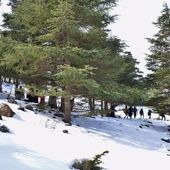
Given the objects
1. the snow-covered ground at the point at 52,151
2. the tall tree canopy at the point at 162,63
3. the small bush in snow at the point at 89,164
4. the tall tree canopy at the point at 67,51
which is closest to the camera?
the small bush in snow at the point at 89,164

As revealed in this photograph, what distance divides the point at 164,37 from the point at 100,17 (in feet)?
40.7

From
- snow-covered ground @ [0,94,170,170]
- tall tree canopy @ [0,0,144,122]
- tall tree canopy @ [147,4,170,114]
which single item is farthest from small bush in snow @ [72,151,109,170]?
tall tree canopy @ [147,4,170,114]

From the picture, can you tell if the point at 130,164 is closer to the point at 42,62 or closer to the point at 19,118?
the point at 19,118

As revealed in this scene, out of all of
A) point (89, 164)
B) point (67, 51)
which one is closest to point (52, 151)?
point (89, 164)

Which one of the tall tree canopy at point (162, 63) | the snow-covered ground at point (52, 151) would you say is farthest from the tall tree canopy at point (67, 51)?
the tall tree canopy at point (162, 63)

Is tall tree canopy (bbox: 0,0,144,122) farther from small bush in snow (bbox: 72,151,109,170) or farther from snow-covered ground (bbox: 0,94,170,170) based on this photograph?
small bush in snow (bbox: 72,151,109,170)

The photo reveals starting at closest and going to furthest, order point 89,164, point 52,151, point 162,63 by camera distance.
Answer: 1. point 89,164
2. point 52,151
3. point 162,63

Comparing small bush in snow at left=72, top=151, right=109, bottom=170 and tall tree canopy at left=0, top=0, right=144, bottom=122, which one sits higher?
tall tree canopy at left=0, top=0, right=144, bottom=122

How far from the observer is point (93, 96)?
76.2ft

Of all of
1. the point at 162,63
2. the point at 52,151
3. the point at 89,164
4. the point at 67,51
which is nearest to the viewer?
the point at 89,164

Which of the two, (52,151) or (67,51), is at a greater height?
(67,51)

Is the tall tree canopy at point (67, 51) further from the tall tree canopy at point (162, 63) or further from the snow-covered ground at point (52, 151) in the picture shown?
the tall tree canopy at point (162, 63)

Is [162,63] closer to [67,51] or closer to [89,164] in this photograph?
[67,51]

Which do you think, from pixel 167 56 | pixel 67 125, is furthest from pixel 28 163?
pixel 167 56
